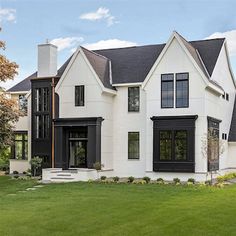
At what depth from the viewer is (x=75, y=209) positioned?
15.1m

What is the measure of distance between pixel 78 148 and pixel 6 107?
574cm

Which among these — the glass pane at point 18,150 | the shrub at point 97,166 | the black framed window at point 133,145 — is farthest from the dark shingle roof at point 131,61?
the glass pane at point 18,150

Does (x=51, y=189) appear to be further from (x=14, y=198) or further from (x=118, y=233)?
(x=118, y=233)

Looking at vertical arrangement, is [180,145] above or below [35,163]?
above

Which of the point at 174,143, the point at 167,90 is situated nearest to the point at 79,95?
the point at 167,90

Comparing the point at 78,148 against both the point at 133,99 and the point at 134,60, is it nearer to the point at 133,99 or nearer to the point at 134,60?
the point at 133,99

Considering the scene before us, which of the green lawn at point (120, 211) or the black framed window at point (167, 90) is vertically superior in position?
the black framed window at point (167, 90)

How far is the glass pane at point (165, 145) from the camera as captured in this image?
26.4 meters

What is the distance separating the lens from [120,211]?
14547mm

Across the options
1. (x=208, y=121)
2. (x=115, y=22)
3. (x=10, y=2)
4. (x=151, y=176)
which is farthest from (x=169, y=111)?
(x=10, y=2)

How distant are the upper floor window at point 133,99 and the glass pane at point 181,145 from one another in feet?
13.2

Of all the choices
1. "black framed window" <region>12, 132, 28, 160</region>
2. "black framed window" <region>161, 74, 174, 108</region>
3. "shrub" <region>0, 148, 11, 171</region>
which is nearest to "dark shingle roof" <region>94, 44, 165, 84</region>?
"black framed window" <region>161, 74, 174, 108</region>

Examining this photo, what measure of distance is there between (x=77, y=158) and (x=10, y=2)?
12193 mm

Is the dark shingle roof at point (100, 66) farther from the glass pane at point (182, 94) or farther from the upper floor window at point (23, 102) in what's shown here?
the upper floor window at point (23, 102)
